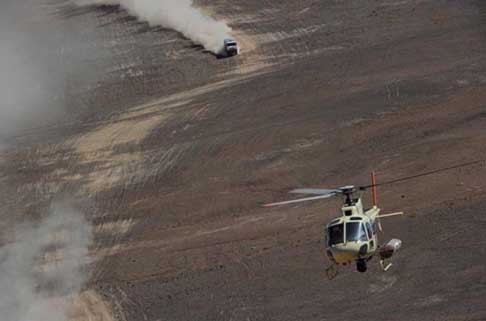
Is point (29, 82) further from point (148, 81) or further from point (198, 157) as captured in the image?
point (198, 157)

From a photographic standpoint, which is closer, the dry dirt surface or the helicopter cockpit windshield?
the helicopter cockpit windshield

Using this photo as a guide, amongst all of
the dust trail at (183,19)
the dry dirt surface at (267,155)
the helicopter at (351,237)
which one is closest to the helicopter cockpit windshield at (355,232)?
the helicopter at (351,237)

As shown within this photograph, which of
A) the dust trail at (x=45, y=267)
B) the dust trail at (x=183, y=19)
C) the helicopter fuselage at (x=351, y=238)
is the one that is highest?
the dust trail at (x=183, y=19)

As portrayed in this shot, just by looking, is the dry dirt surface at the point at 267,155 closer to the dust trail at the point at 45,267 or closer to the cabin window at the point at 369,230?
the dust trail at the point at 45,267

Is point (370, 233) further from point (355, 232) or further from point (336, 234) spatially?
point (336, 234)

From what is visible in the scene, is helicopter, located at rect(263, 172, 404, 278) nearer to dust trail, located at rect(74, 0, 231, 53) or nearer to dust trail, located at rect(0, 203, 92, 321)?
dust trail, located at rect(0, 203, 92, 321)

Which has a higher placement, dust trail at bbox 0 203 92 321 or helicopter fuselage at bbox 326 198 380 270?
dust trail at bbox 0 203 92 321

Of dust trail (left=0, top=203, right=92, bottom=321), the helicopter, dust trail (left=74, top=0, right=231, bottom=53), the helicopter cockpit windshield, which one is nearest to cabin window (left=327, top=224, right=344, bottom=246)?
the helicopter

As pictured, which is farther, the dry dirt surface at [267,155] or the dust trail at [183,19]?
the dust trail at [183,19]
